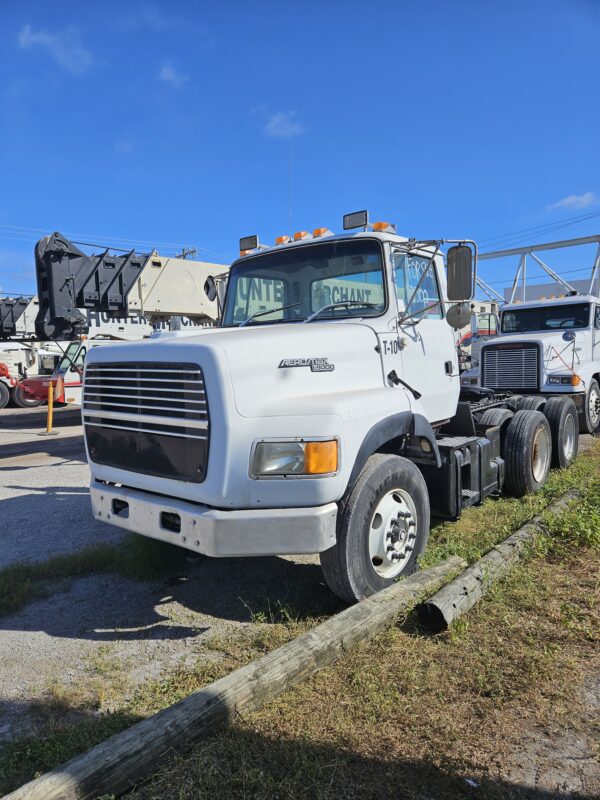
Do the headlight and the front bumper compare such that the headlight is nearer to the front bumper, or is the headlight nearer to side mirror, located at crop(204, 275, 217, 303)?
the front bumper

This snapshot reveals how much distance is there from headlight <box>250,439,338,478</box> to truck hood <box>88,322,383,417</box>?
0.62 feet

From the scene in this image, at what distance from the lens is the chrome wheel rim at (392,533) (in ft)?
12.4

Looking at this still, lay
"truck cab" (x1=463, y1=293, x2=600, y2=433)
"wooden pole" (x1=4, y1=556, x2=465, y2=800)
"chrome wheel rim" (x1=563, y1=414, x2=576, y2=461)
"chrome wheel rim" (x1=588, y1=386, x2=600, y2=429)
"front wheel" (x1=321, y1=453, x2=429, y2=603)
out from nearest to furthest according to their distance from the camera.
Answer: "wooden pole" (x1=4, y1=556, x2=465, y2=800)
"front wheel" (x1=321, y1=453, x2=429, y2=603)
"chrome wheel rim" (x1=563, y1=414, x2=576, y2=461)
"truck cab" (x1=463, y1=293, x2=600, y2=433)
"chrome wheel rim" (x1=588, y1=386, x2=600, y2=429)

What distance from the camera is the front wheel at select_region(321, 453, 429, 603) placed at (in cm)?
349

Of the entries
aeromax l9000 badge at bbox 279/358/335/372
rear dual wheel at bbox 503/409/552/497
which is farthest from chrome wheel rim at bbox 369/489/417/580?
rear dual wheel at bbox 503/409/552/497

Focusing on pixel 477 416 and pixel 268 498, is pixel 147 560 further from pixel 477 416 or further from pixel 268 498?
pixel 477 416

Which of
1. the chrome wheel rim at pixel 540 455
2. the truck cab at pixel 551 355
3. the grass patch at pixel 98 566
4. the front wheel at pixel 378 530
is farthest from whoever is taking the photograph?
the truck cab at pixel 551 355

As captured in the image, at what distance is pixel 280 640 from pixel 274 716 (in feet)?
2.55

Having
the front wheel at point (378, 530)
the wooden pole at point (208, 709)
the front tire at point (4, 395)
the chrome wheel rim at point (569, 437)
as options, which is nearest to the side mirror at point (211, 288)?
the front wheel at point (378, 530)

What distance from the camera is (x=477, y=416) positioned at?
20.7 feet

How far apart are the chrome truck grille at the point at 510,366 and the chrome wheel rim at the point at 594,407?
1216 millimetres

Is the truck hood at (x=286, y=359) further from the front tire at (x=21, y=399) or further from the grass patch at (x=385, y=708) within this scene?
the front tire at (x=21, y=399)

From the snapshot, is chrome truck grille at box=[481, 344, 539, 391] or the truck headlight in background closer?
the truck headlight in background

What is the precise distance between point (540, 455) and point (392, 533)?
3.62 metres
